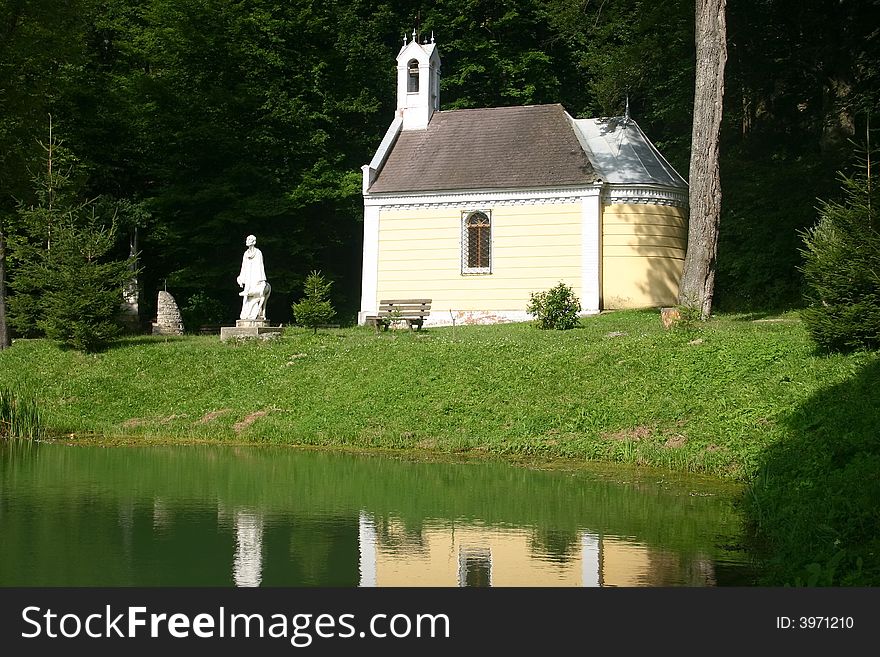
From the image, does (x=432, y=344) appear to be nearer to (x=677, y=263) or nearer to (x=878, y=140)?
(x=677, y=263)

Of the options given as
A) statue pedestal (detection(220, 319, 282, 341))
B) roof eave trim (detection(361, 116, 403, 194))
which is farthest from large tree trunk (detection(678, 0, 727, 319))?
roof eave trim (detection(361, 116, 403, 194))

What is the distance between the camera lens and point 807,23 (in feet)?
97.4

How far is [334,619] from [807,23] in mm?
27993

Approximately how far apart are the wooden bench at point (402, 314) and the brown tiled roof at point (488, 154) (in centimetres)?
532

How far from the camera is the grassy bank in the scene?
1397 centimetres

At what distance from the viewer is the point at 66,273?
79.8ft

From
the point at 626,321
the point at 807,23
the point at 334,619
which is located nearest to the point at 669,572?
the point at 334,619

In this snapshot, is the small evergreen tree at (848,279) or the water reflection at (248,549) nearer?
the water reflection at (248,549)

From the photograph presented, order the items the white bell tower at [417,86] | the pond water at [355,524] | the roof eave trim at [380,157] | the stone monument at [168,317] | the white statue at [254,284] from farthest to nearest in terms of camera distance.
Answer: the white bell tower at [417,86] → the roof eave trim at [380,157] → the stone monument at [168,317] → the white statue at [254,284] → the pond water at [355,524]

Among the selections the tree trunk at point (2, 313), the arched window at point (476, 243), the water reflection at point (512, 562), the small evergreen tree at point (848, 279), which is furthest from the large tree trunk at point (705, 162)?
the tree trunk at point (2, 313)

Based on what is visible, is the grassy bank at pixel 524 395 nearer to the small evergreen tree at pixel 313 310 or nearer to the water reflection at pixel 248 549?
the small evergreen tree at pixel 313 310

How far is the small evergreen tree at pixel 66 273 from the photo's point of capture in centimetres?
2402

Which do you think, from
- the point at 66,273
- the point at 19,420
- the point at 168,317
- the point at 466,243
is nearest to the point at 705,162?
the point at 466,243

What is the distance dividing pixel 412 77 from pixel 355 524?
2520cm
